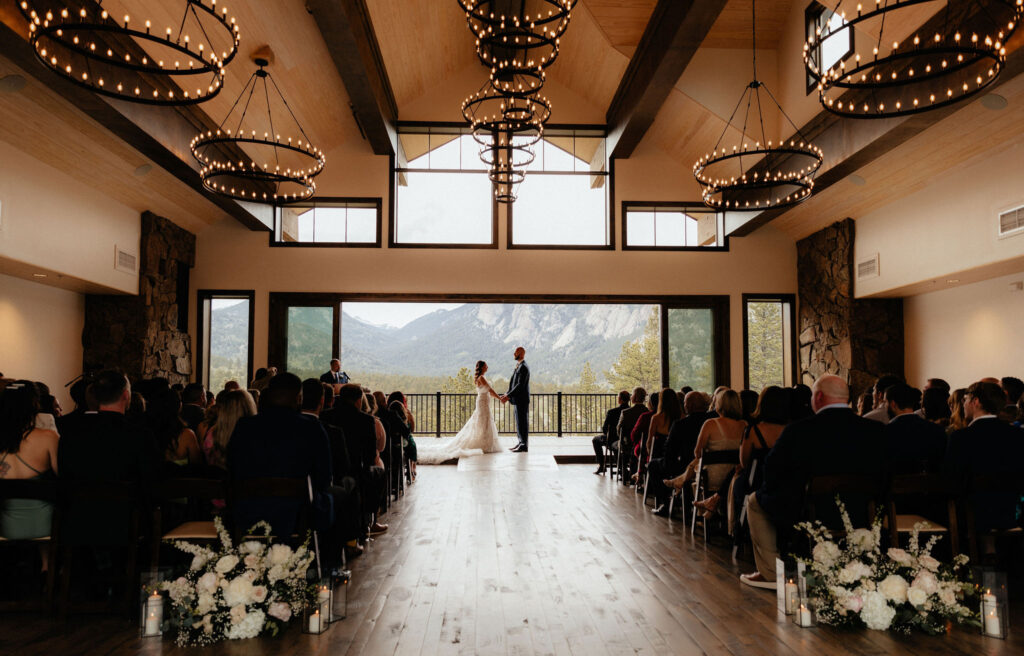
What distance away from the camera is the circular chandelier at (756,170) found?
7.68m

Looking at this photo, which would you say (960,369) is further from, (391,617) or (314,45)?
(314,45)

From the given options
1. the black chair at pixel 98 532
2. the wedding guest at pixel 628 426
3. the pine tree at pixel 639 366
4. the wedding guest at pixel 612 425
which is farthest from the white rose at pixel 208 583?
the pine tree at pixel 639 366

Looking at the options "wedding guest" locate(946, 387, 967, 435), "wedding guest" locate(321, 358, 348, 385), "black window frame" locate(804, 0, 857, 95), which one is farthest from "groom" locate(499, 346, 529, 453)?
"wedding guest" locate(946, 387, 967, 435)

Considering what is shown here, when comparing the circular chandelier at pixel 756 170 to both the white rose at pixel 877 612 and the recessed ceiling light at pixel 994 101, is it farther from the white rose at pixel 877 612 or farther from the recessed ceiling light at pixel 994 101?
the white rose at pixel 877 612

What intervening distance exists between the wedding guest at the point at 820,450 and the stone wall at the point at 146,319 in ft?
27.6

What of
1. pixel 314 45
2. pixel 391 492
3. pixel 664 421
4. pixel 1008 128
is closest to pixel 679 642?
pixel 664 421

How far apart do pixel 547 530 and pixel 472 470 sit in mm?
3788

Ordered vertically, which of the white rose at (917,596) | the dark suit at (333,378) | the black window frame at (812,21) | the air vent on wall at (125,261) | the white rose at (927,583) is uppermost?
the black window frame at (812,21)

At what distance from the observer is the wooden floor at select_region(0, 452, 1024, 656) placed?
10.1 feet

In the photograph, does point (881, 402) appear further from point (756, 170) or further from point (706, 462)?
point (756, 170)

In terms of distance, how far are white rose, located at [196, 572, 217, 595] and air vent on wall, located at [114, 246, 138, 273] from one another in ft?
22.8

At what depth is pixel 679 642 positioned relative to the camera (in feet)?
10.2

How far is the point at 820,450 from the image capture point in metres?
3.50

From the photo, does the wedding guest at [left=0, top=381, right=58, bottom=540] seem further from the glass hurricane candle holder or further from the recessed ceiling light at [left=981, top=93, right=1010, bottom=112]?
the recessed ceiling light at [left=981, top=93, right=1010, bottom=112]
